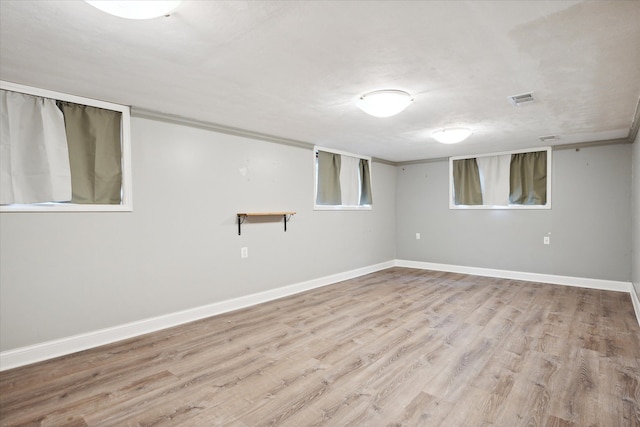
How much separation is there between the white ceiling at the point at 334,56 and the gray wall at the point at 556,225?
64.3 inches

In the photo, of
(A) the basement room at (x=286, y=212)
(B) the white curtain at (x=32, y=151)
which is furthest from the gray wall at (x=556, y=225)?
(B) the white curtain at (x=32, y=151)

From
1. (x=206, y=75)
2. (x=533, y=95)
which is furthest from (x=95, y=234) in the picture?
Answer: (x=533, y=95)

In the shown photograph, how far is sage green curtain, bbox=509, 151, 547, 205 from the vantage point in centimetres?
536

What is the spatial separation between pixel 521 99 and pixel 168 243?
371 cm

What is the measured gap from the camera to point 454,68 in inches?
93.4

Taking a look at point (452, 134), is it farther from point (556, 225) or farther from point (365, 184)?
point (556, 225)

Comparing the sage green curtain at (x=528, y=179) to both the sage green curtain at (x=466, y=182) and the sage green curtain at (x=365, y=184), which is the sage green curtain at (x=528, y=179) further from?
the sage green curtain at (x=365, y=184)

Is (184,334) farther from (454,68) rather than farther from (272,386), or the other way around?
(454,68)

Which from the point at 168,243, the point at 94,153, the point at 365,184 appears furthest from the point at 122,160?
the point at 365,184

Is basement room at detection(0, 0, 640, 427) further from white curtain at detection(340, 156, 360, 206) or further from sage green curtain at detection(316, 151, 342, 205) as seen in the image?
white curtain at detection(340, 156, 360, 206)

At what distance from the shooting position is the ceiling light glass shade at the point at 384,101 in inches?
109

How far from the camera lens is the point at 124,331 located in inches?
125

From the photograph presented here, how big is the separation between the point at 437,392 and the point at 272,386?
3.68 feet

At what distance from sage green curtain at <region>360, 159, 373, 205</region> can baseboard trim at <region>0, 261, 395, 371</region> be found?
212 cm
